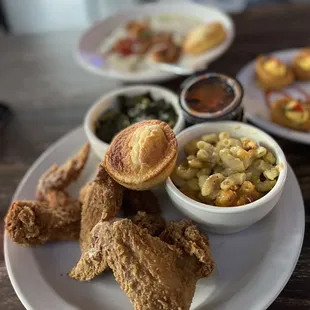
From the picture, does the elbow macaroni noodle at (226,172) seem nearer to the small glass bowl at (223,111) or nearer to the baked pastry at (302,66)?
the small glass bowl at (223,111)

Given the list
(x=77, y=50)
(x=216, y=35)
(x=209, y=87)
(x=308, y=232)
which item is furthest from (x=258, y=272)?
(x=77, y=50)

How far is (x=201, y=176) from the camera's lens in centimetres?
114

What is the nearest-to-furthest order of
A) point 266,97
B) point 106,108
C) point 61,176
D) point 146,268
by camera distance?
point 146,268 < point 61,176 < point 106,108 < point 266,97

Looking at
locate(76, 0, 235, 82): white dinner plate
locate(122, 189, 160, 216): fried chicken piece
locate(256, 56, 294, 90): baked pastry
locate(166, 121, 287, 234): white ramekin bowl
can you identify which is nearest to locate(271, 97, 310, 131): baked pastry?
locate(256, 56, 294, 90): baked pastry

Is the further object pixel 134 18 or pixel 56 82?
pixel 134 18

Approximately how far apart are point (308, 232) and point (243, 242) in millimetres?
178

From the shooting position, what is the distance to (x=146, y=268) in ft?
3.16

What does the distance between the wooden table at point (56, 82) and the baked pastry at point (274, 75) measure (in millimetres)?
152

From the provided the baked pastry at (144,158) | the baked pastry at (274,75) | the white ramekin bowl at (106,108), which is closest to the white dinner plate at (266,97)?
the baked pastry at (274,75)

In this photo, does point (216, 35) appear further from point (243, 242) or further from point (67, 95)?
point (243, 242)

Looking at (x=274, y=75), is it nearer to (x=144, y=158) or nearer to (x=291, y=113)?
(x=291, y=113)

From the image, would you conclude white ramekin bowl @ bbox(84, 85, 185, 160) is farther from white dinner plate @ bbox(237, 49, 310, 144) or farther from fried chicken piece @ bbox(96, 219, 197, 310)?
fried chicken piece @ bbox(96, 219, 197, 310)

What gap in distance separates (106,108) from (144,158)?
0.42 metres

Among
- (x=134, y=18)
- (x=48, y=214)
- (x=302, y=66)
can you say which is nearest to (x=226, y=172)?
(x=48, y=214)
